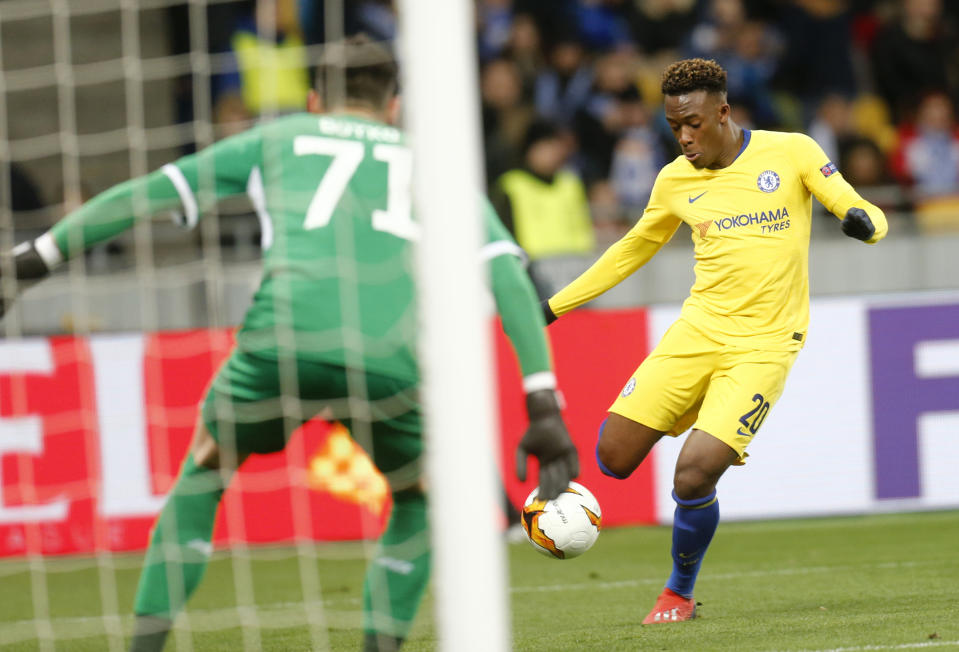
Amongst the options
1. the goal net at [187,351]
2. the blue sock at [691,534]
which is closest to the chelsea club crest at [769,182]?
the blue sock at [691,534]

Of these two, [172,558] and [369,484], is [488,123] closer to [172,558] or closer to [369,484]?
[369,484]


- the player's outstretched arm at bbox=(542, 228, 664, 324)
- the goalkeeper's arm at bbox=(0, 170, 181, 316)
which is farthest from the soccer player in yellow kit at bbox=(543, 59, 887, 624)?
the goalkeeper's arm at bbox=(0, 170, 181, 316)

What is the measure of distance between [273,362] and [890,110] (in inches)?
365

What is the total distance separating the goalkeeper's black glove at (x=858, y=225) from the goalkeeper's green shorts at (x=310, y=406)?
1.96 meters

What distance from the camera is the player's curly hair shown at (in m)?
5.35

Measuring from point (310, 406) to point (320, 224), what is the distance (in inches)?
20.7

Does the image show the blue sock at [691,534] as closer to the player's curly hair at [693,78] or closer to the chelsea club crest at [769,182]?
the chelsea club crest at [769,182]

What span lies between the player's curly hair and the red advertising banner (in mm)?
3525

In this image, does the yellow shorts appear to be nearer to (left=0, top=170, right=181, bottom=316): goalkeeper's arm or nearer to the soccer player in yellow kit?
the soccer player in yellow kit

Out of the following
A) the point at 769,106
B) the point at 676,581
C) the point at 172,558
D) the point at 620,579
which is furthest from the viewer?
the point at 769,106

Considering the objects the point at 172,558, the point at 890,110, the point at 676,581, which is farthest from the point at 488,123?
the point at 172,558

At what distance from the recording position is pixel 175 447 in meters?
8.46

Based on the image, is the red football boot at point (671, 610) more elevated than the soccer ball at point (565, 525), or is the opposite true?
the soccer ball at point (565, 525)

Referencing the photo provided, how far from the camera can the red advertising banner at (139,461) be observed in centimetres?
833
